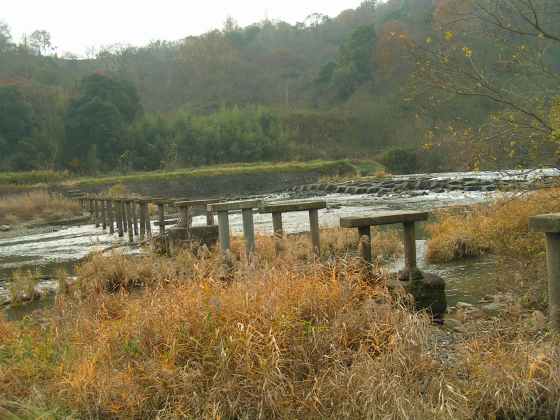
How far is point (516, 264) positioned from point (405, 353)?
13.1 feet

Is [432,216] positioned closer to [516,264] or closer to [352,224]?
[516,264]

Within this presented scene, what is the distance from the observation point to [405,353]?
397 centimetres

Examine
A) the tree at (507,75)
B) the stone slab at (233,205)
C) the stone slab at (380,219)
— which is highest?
the tree at (507,75)

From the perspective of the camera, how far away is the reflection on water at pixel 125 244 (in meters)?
9.12

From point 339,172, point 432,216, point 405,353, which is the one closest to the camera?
point 405,353

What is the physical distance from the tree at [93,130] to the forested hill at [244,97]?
0.10 metres

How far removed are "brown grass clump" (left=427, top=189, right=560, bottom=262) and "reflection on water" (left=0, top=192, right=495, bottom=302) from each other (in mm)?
422

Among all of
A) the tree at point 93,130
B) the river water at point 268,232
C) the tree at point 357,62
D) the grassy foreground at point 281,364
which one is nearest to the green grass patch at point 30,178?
the tree at point 93,130

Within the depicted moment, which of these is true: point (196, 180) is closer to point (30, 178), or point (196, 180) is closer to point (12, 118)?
point (30, 178)

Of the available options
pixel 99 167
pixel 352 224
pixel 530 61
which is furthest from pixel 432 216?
pixel 99 167

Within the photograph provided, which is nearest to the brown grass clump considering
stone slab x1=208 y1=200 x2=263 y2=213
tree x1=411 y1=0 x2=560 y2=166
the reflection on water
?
the reflection on water

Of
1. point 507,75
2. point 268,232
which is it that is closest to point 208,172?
point 268,232

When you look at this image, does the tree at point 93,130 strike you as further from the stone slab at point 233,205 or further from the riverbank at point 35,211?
the stone slab at point 233,205

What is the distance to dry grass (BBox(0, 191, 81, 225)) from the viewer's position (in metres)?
29.3
